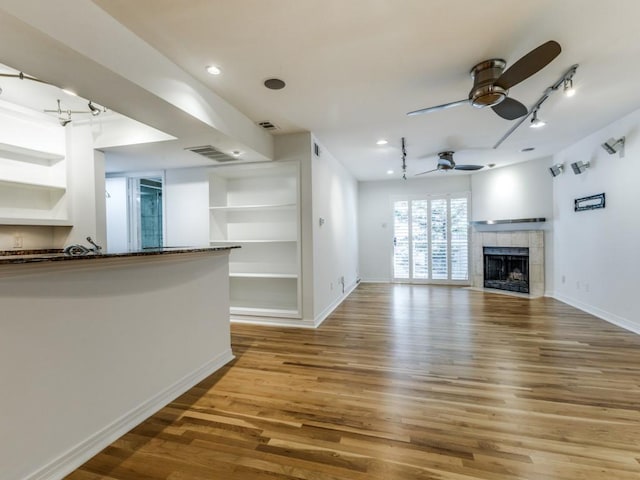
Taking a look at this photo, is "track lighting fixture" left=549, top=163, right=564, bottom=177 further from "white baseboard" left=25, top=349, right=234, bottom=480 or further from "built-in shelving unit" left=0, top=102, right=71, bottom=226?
"built-in shelving unit" left=0, top=102, right=71, bottom=226

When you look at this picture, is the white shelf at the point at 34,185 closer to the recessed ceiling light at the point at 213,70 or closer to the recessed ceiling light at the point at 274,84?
the recessed ceiling light at the point at 213,70

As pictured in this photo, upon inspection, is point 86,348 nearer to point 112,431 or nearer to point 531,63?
point 112,431

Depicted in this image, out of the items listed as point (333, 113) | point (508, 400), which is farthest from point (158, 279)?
point (508, 400)

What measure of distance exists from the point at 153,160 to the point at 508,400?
16.0 ft

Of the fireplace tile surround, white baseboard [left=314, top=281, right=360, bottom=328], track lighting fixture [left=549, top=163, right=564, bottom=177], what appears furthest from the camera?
the fireplace tile surround

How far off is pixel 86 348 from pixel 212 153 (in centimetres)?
275

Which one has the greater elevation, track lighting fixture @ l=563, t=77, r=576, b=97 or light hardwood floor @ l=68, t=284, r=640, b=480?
track lighting fixture @ l=563, t=77, r=576, b=97

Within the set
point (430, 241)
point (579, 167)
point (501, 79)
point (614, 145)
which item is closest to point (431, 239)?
point (430, 241)

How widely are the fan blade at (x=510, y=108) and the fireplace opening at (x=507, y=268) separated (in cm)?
435

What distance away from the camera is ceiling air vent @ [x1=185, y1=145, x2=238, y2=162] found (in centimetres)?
358

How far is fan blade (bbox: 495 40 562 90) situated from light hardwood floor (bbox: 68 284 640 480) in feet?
7.69

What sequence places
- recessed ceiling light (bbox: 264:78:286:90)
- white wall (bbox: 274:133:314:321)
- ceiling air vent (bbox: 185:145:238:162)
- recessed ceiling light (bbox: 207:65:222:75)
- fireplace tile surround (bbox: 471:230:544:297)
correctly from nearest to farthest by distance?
recessed ceiling light (bbox: 207:65:222:75) < recessed ceiling light (bbox: 264:78:286:90) < ceiling air vent (bbox: 185:145:238:162) < white wall (bbox: 274:133:314:321) < fireplace tile surround (bbox: 471:230:544:297)

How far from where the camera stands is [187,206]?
4.71 metres

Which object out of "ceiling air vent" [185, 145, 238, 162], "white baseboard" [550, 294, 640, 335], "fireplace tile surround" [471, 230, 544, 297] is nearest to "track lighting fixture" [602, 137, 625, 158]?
"white baseboard" [550, 294, 640, 335]
